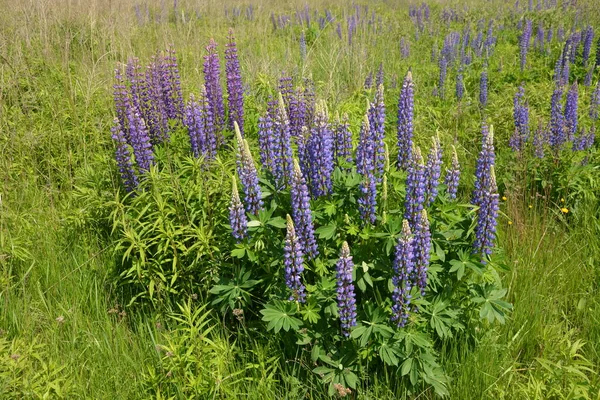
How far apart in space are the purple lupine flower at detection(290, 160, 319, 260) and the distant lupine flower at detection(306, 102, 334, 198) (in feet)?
0.68

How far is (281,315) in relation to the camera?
2.49 metres

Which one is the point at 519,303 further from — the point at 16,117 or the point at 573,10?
the point at 573,10

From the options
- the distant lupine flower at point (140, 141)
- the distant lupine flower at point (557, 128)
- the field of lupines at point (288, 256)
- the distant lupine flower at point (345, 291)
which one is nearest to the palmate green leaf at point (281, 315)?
the field of lupines at point (288, 256)

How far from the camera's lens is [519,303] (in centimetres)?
307

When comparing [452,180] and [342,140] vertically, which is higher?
[342,140]

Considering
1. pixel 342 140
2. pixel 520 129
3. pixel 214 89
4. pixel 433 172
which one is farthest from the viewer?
pixel 520 129

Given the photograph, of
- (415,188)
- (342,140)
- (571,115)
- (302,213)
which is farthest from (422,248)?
(571,115)

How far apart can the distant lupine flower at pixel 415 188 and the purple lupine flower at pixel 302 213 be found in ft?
1.55

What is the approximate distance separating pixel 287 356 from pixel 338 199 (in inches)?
34.2

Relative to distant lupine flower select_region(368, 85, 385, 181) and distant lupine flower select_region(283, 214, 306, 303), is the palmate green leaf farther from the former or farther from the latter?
distant lupine flower select_region(368, 85, 385, 181)

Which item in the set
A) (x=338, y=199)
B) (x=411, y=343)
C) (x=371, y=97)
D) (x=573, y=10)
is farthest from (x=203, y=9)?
(x=411, y=343)

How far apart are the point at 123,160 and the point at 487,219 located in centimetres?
227

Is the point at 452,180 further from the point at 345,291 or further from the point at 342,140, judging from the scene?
the point at 345,291

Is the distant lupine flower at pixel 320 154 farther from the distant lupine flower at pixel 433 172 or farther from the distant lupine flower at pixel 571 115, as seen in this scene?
the distant lupine flower at pixel 571 115
